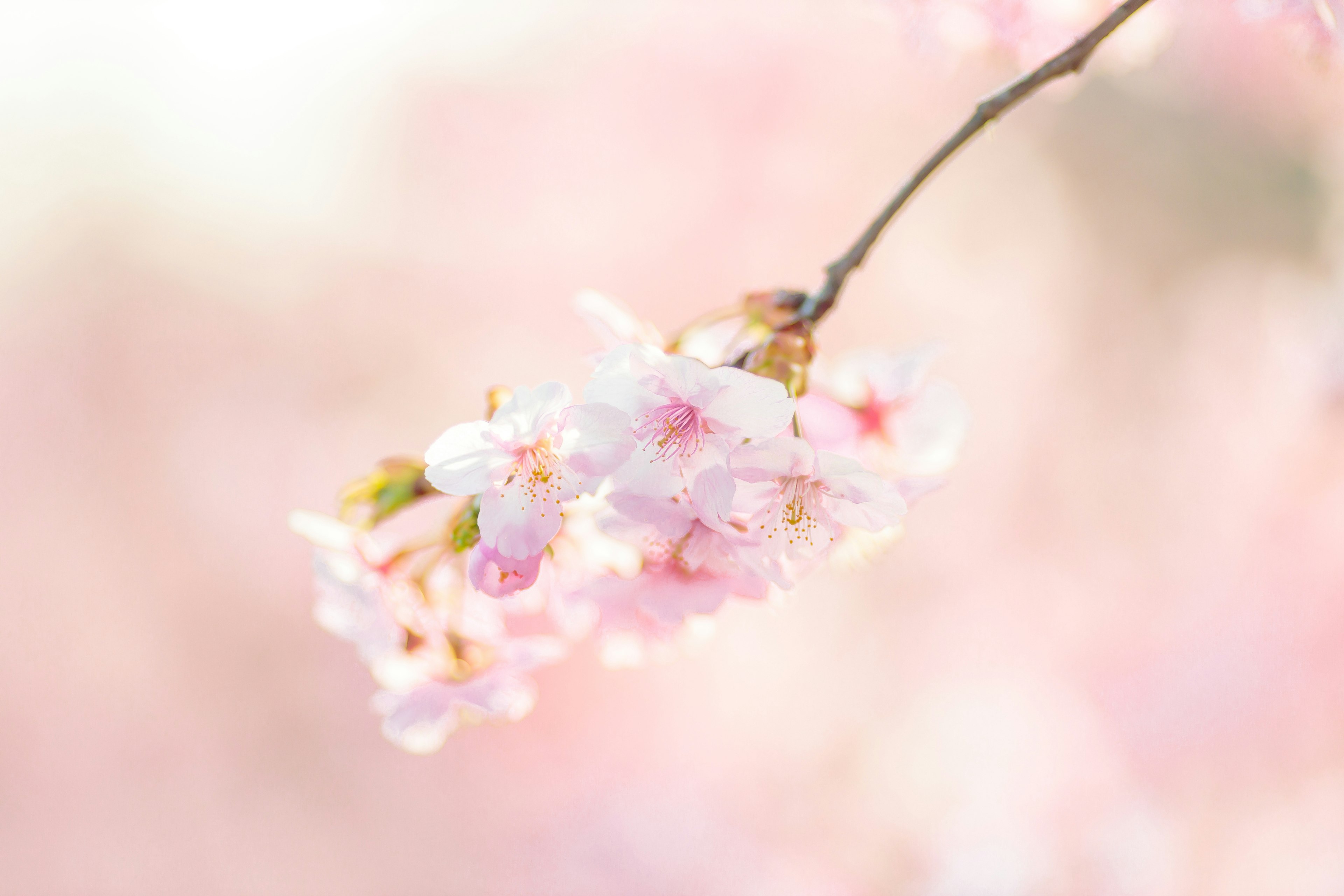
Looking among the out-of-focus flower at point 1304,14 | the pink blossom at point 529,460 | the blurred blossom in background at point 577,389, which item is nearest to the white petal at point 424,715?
the pink blossom at point 529,460

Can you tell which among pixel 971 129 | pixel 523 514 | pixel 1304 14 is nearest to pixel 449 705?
pixel 523 514

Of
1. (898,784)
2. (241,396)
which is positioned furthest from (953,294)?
(241,396)

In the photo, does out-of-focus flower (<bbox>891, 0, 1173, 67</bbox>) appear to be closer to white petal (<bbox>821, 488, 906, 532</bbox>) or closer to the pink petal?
the pink petal

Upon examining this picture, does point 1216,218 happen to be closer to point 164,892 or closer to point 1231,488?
point 1231,488

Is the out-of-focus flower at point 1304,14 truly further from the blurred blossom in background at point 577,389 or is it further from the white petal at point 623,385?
the blurred blossom in background at point 577,389

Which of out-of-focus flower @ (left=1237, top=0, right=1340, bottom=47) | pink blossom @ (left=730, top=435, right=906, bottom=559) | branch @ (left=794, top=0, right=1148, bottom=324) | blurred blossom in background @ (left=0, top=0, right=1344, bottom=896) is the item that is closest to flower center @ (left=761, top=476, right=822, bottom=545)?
pink blossom @ (left=730, top=435, right=906, bottom=559)

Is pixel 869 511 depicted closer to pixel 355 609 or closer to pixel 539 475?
pixel 539 475
